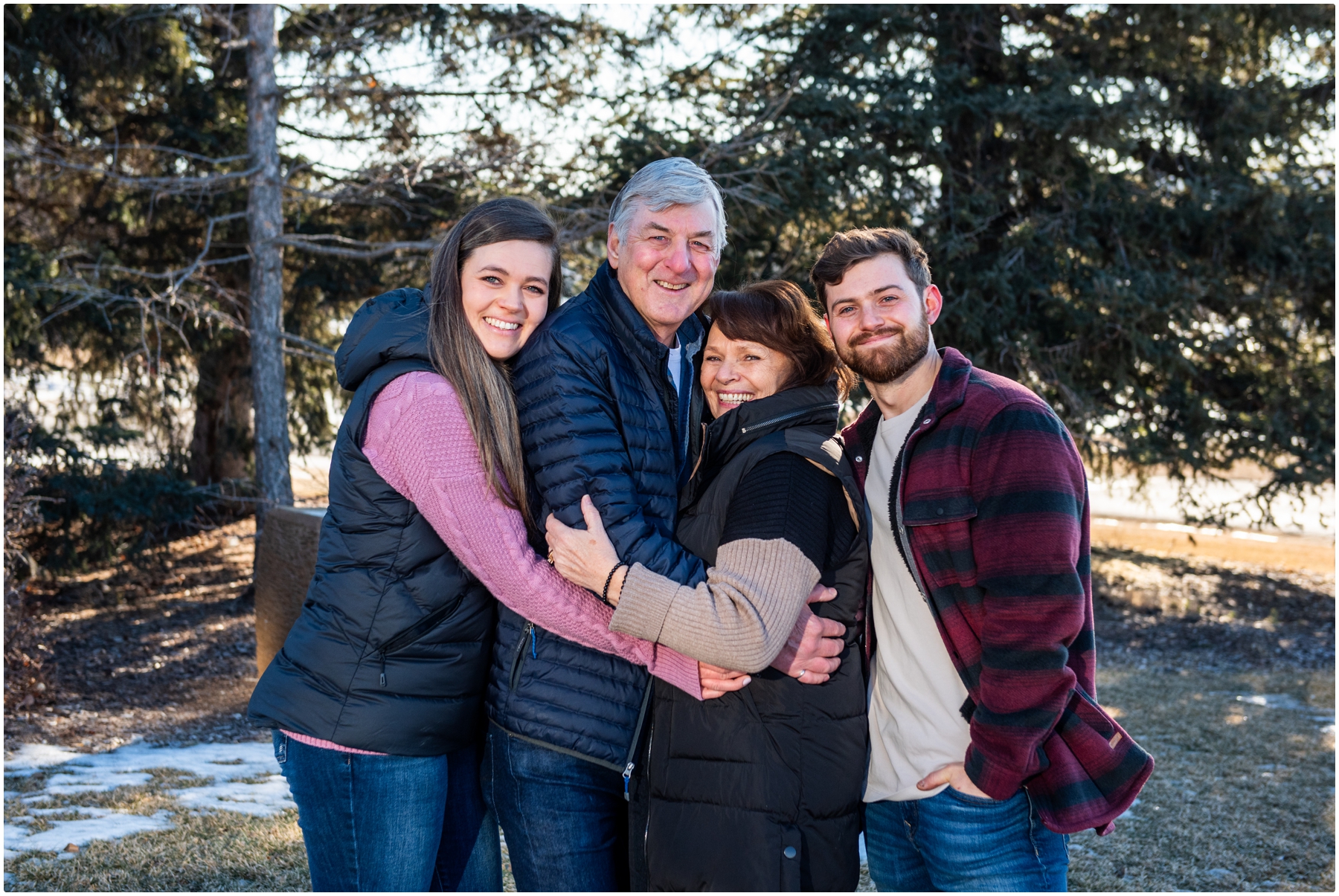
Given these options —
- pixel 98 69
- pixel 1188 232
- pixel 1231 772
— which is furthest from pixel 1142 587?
pixel 98 69

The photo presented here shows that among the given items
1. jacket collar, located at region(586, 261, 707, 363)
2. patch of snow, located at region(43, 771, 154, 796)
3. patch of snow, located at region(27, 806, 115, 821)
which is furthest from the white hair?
patch of snow, located at region(43, 771, 154, 796)

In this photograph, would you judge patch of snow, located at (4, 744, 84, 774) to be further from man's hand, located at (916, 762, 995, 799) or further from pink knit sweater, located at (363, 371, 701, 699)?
man's hand, located at (916, 762, 995, 799)

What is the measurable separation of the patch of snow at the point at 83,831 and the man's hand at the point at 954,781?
435 cm

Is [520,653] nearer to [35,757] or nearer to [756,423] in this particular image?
[756,423]

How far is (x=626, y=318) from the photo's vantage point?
2.50m

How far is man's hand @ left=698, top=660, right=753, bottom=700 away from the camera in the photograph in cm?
221

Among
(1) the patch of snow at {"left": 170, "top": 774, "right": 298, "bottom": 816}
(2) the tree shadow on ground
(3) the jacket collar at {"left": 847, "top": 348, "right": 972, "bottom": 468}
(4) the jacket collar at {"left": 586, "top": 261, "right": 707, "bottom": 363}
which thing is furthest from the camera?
(2) the tree shadow on ground

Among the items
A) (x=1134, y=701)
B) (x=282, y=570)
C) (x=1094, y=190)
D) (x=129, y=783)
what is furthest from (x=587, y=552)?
(x=1094, y=190)

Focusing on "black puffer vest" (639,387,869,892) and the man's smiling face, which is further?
A: the man's smiling face

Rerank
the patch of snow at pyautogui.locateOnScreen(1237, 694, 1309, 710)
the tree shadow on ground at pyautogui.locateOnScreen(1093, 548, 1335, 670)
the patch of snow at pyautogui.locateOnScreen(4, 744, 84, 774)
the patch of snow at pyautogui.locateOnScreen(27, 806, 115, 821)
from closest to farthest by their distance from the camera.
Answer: the patch of snow at pyautogui.locateOnScreen(27, 806, 115, 821) → the patch of snow at pyautogui.locateOnScreen(4, 744, 84, 774) → the patch of snow at pyautogui.locateOnScreen(1237, 694, 1309, 710) → the tree shadow on ground at pyautogui.locateOnScreen(1093, 548, 1335, 670)

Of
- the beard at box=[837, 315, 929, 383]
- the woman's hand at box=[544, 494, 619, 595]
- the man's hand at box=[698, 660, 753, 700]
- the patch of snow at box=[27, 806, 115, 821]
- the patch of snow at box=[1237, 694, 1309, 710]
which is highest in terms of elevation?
the beard at box=[837, 315, 929, 383]

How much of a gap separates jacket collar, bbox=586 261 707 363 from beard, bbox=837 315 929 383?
0.40 metres

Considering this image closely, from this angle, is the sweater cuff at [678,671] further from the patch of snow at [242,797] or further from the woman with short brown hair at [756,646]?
the patch of snow at [242,797]

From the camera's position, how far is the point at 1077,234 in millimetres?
10477
